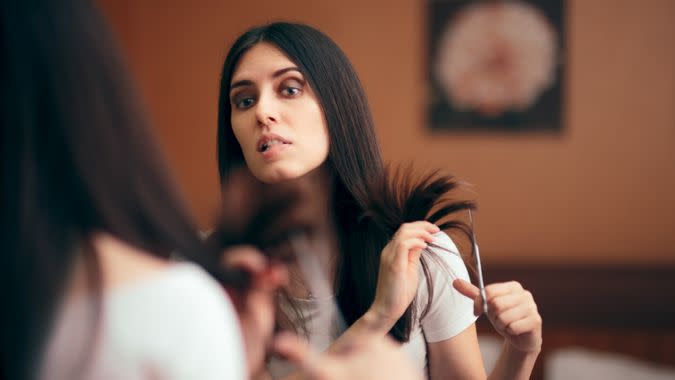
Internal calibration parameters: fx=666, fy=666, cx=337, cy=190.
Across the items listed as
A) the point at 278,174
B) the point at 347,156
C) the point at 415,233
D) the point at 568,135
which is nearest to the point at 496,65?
the point at 568,135

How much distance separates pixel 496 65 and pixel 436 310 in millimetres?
1697

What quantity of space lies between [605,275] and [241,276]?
6.82 feet

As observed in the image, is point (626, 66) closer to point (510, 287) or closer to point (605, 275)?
point (605, 275)

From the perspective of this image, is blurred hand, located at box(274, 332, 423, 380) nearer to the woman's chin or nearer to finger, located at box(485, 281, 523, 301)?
finger, located at box(485, 281, 523, 301)

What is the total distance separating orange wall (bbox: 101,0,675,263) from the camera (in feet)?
7.52

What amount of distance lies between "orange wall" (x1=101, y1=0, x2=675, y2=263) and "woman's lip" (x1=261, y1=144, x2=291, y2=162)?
1.32 m

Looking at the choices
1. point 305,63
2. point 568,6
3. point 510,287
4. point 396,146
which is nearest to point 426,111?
point 396,146

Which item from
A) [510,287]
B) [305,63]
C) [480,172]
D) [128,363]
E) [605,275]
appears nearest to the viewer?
[128,363]

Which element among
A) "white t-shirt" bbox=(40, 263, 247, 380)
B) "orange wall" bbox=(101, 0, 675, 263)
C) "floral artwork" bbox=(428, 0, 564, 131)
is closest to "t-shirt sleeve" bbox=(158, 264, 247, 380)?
"white t-shirt" bbox=(40, 263, 247, 380)

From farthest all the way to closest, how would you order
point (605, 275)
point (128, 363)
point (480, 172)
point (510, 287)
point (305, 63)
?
1. point (480, 172)
2. point (605, 275)
3. point (305, 63)
4. point (510, 287)
5. point (128, 363)

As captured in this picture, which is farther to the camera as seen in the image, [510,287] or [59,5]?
[510,287]

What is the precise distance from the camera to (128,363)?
15.8 inches

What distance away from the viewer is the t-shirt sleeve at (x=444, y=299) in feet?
2.94

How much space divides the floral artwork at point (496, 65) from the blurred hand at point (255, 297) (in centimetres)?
205
